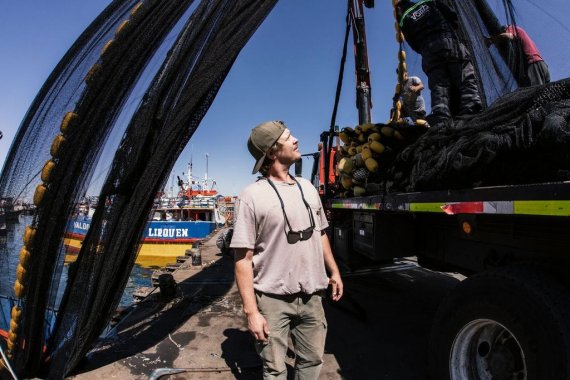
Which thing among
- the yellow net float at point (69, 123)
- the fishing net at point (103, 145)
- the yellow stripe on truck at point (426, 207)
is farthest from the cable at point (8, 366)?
the yellow stripe on truck at point (426, 207)

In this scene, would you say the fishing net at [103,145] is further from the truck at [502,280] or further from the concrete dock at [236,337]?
the truck at [502,280]

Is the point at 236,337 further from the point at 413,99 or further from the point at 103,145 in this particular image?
the point at 413,99

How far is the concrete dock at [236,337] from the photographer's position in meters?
2.92

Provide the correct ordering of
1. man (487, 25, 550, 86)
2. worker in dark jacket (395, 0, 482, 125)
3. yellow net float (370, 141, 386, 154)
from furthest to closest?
worker in dark jacket (395, 0, 482, 125), yellow net float (370, 141, 386, 154), man (487, 25, 550, 86)

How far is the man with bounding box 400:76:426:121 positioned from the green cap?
116 inches

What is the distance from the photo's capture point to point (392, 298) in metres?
4.73

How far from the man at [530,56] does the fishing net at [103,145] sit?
1964 millimetres

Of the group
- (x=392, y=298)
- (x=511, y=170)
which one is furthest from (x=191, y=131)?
(x=392, y=298)

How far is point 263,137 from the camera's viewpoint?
2.06 metres

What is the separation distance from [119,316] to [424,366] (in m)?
3.71

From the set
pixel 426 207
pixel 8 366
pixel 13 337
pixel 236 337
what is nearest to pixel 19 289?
pixel 13 337

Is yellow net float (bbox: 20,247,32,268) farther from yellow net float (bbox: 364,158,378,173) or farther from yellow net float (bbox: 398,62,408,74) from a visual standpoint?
yellow net float (bbox: 398,62,408,74)

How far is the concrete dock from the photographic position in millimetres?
2918

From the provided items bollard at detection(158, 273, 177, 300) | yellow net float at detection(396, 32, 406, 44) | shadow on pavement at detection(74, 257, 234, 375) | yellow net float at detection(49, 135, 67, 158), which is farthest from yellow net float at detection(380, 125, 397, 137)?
bollard at detection(158, 273, 177, 300)
